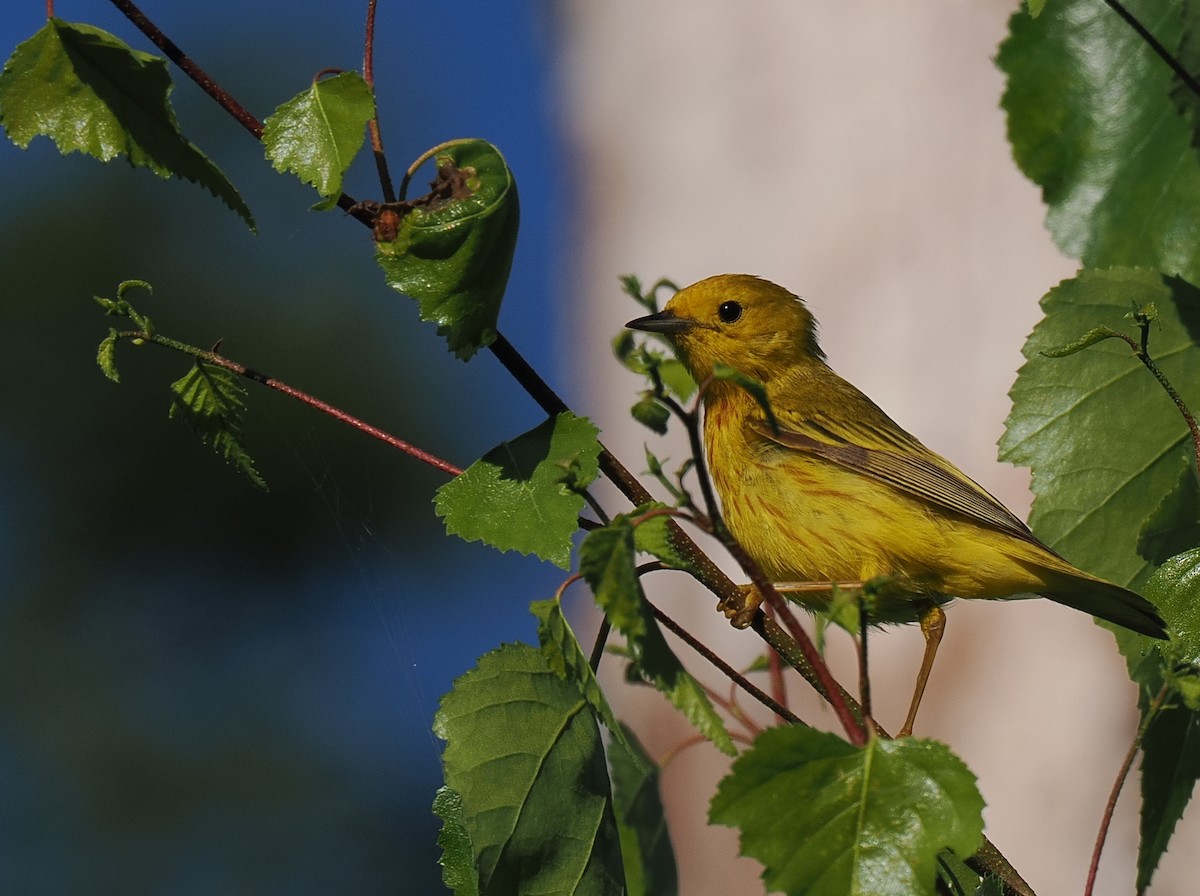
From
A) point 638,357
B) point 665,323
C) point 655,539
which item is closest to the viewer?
point 638,357

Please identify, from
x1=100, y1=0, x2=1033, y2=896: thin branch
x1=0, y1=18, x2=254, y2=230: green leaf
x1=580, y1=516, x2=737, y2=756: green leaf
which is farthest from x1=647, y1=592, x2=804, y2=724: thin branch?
x1=0, y1=18, x2=254, y2=230: green leaf

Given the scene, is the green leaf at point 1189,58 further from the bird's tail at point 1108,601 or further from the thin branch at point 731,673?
the thin branch at point 731,673

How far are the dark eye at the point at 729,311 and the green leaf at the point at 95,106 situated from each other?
1.67 m

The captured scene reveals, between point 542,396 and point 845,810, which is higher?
point 542,396

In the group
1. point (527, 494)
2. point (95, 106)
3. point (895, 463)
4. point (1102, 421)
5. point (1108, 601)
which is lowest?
point (1108, 601)

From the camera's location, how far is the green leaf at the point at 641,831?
1949 mm

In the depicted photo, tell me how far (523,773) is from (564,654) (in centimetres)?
26

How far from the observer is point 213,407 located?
5.57ft

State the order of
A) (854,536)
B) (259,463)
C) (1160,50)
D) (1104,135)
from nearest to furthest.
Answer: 1. (1160,50)
2. (1104,135)
3. (854,536)
4. (259,463)

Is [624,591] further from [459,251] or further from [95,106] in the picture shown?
[95,106]

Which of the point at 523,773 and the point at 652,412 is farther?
the point at 523,773

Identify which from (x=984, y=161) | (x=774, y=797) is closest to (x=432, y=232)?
(x=774, y=797)

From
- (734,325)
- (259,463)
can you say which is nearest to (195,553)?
(259,463)

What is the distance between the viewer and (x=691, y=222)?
6.98 meters
